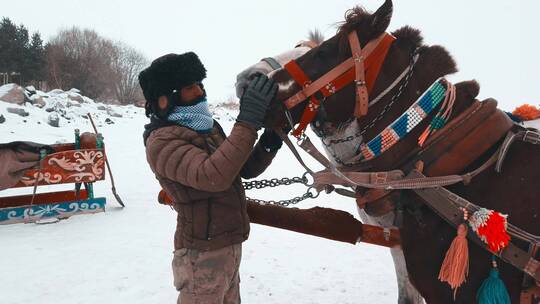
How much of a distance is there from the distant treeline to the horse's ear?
2859 centimetres

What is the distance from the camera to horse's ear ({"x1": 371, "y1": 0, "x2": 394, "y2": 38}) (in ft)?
5.65

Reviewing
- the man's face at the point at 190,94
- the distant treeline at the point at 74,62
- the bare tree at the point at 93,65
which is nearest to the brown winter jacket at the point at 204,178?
the man's face at the point at 190,94

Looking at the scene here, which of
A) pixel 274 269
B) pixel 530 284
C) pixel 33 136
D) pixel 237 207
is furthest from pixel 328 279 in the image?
pixel 33 136

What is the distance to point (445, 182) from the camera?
165 cm

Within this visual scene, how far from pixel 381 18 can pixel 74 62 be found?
3513cm

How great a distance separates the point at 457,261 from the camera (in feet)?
5.28

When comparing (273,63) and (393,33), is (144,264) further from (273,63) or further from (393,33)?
(393,33)

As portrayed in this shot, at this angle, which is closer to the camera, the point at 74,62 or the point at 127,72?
the point at 74,62

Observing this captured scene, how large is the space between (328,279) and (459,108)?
293cm

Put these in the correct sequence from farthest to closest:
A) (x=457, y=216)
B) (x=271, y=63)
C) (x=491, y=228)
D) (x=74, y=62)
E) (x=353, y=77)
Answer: (x=74, y=62), (x=271, y=63), (x=353, y=77), (x=457, y=216), (x=491, y=228)

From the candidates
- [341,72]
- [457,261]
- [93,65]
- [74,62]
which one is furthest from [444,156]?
[93,65]

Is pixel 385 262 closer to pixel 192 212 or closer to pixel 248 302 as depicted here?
pixel 248 302

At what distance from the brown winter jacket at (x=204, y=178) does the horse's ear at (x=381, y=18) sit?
0.69m

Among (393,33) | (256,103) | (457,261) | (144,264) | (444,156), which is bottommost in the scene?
(144,264)
